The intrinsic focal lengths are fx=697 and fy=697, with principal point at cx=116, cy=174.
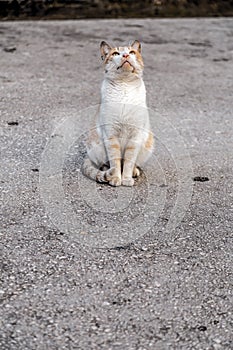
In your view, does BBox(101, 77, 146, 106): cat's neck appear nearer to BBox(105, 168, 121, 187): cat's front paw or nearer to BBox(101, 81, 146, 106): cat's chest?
BBox(101, 81, 146, 106): cat's chest

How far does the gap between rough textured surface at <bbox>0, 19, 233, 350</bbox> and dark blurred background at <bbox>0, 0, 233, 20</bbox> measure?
2.03 meters

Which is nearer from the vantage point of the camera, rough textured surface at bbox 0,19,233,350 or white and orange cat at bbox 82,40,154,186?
rough textured surface at bbox 0,19,233,350

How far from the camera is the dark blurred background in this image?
877cm

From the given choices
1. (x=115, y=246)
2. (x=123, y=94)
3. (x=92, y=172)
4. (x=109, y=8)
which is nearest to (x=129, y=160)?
(x=92, y=172)

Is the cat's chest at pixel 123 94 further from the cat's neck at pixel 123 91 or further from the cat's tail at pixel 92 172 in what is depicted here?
the cat's tail at pixel 92 172

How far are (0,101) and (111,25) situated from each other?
9.93 ft

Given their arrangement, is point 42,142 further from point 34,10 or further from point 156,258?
point 34,10

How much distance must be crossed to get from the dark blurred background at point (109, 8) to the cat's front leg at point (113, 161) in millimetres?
5022

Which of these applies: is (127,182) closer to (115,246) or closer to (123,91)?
(123,91)

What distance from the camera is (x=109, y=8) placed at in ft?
29.6

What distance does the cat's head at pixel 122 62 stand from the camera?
4168 millimetres

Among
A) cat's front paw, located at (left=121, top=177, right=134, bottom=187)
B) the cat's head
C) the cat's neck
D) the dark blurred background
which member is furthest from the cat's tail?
the dark blurred background

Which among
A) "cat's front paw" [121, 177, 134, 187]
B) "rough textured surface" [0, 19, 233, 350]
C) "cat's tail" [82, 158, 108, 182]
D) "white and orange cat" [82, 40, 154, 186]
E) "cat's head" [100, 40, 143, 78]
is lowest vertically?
"rough textured surface" [0, 19, 233, 350]

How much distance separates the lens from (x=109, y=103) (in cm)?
422
